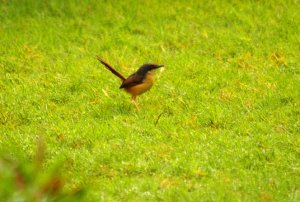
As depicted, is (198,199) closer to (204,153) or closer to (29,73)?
(204,153)

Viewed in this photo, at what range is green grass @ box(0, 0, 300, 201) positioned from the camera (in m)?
6.32

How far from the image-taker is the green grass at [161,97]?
632 centimetres

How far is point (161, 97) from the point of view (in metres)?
8.52

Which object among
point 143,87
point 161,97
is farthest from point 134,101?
point 161,97

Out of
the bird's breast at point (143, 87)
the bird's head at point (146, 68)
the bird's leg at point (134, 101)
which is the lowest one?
the bird's leg at point (134, 101)

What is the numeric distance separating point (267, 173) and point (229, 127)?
1356 millimetres

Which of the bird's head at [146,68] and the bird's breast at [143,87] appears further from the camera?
the bird's head at [146,68]

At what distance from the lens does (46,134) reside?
24.3 feet

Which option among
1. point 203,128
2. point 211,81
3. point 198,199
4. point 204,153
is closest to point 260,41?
point 211,81

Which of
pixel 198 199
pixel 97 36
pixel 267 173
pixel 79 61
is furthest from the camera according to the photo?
pixel 97 36

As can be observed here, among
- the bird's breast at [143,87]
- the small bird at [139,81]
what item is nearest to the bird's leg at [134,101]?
the small bird at [139,81]

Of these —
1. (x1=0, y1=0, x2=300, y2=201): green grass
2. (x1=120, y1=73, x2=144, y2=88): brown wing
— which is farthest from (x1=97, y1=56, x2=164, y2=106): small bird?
(x1=0, y1=0, x2=300, y2=201): green grass

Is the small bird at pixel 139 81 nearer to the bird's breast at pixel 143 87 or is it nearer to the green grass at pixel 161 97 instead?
the bird's breast at pixel 143 87

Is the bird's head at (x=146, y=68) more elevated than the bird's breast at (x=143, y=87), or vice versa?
the bird's head at (x=146, y=68)
